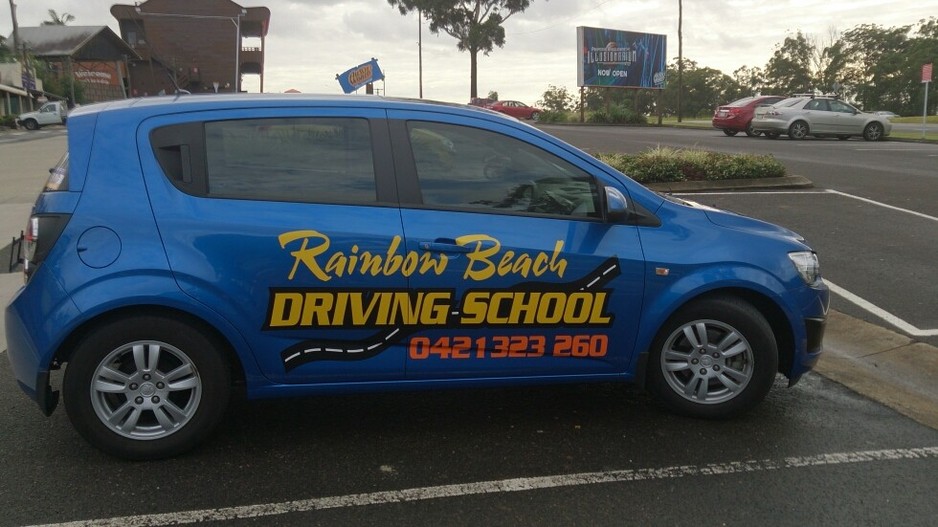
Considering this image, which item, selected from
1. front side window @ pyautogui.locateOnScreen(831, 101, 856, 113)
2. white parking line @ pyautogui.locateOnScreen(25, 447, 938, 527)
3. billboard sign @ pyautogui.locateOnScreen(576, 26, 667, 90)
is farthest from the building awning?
white parking line @ pyautogui.locateOnScreen(25, 447, 938, 527)

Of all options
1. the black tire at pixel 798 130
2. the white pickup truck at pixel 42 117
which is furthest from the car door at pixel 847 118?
the white pickup truck at pixel 42 117

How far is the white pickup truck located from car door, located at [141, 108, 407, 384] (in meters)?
49.4

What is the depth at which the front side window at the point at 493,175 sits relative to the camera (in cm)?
389

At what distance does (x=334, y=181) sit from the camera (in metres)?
3.79

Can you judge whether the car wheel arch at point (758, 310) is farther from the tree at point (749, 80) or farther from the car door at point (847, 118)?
the tree at point (749, 80)

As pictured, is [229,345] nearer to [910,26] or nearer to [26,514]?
[26,514]

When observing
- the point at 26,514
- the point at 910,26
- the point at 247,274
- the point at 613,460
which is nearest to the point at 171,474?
the point at 26,514

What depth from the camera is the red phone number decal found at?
12.6 feet

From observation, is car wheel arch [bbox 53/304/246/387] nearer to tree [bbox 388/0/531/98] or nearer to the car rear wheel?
the car rear wheel

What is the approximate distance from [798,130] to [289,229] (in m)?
25.6

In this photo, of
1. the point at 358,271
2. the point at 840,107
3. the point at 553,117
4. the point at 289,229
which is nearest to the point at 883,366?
the point at 358,271

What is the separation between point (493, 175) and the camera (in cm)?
398

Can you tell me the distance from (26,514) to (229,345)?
107cm

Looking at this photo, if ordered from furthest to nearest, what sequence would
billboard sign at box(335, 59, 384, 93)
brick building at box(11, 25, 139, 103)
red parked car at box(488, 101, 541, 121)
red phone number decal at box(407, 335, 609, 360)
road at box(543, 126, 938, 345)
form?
brick building at box(11, 25, 139, 103)
red parked car at box(488, 101, 541, 121)
billboard sign at box(335, 59, 384, 93)
road at box(543, 126, 938, 345)
red phone number decal at box(407, 335, 609, 360)
